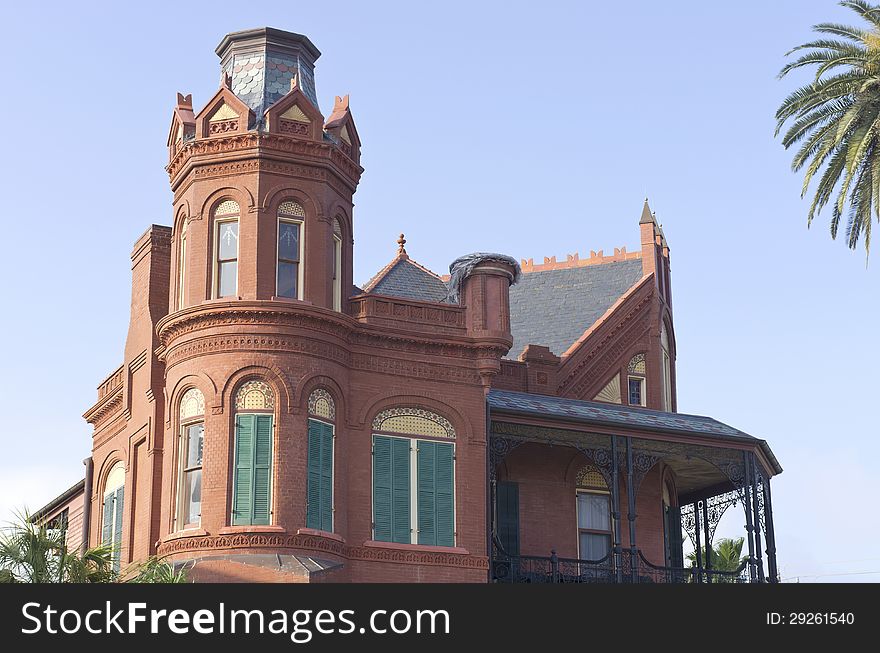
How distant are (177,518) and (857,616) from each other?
14269 millimetres

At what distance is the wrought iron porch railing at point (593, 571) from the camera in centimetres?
3656

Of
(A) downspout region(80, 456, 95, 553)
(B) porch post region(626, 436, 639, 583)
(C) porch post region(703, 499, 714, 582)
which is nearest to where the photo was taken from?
(B) porch post region(626, 436, 639, 583)

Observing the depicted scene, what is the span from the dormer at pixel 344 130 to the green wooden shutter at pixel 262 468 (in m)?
6.64

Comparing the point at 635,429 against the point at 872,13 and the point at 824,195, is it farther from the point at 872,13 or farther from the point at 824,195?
the point at 872,13

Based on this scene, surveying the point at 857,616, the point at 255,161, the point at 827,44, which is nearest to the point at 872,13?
the point at 827,44

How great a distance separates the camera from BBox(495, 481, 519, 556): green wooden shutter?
38969 millimetres

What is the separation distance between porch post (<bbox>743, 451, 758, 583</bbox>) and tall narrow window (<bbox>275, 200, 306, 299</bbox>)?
40.4 ft

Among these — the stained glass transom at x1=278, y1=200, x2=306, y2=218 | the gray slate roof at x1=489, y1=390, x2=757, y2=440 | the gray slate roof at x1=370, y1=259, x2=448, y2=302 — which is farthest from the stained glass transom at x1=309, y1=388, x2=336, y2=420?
the gray slate roof at x1=370, y1=259, x2=448, y2=302

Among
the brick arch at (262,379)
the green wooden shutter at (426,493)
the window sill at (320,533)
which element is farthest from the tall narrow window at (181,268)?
the green wooden shutter at (426,493)

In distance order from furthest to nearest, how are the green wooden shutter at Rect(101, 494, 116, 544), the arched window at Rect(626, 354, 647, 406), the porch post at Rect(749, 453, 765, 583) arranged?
the arched window at Rect(626, 354, 647, 406) < the green wooden shutter at Rect(101, 494, 116, 544) < the porch post at Rect(749, 453, 765, 583)

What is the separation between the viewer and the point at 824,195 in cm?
3978

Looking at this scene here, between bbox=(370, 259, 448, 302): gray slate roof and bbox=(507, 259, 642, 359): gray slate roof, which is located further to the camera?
bbox=(507, 259, 642, 359): gray slate roof

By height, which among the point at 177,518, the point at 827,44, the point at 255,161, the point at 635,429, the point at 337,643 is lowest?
the point at 337,643

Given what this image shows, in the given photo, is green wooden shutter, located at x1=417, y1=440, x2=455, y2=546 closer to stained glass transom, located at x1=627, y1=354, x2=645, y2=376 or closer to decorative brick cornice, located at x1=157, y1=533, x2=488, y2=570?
decorative brick cornice, located at x1=157, y1=533, x2=488, y2=570
